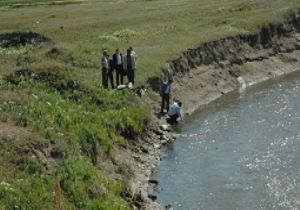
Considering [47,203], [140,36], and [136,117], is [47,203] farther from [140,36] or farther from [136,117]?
[140,36]

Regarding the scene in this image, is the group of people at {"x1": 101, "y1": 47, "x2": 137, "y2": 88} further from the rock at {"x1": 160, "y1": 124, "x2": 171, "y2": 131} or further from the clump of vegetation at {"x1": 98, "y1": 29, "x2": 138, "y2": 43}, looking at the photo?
the clump of vegetation at {"x1": 98, "y1": 29, "x2": 138, "y2": 43}

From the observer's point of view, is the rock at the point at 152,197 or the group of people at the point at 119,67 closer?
the rock at the point at 152,197

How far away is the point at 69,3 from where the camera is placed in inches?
3654

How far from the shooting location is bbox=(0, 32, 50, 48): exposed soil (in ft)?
203

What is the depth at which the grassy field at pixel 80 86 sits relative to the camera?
27688 mm

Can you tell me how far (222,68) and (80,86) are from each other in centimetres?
2034

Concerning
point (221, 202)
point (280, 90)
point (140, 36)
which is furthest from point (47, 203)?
point (140, 36)

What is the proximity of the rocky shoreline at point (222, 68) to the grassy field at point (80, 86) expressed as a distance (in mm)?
1047

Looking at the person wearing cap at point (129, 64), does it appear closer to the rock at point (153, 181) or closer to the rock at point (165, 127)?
the rock at point (165, 127)

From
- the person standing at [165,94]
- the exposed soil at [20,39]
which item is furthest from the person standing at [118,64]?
the exposed soil at [20,39]

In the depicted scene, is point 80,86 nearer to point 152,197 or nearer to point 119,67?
point 119,67

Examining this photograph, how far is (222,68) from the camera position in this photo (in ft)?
196

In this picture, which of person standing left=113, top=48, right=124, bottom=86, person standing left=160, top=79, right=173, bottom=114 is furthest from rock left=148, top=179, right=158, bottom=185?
person standing left=113, top=48, right=124, bottom=86

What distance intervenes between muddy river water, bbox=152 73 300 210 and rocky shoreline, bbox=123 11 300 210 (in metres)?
1.12
